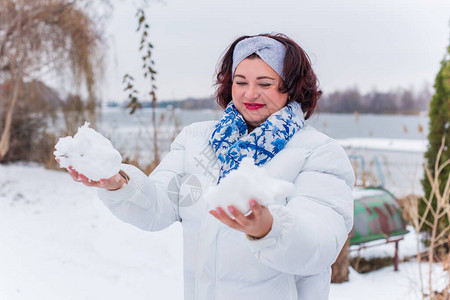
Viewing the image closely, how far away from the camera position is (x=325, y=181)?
4.10ft

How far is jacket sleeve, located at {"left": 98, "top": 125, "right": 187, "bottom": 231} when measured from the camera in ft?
4.23

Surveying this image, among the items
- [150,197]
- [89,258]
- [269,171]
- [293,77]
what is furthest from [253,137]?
[89,258]

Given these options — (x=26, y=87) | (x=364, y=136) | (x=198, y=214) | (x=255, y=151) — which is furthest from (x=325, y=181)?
(x=26, y=87)

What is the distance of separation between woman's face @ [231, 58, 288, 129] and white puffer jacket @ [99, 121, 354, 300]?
0.45 ft

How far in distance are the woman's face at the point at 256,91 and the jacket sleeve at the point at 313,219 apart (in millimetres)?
236

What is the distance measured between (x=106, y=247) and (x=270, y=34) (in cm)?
326

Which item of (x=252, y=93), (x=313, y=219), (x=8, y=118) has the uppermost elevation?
(x=252, y=93)

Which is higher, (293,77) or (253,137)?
(293,77)

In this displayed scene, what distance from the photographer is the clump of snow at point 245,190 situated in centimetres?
87

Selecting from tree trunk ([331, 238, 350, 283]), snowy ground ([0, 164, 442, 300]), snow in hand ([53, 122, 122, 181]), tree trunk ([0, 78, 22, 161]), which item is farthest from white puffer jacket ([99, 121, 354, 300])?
tree trunk ([0, 78, 22, 161])

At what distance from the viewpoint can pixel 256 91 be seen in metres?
1.43

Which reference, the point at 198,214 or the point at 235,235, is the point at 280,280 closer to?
the point at 235,235

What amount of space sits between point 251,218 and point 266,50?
71cm

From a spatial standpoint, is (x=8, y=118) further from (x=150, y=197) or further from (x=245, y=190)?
(x=245, y=190)
